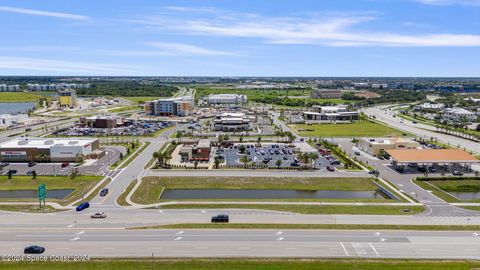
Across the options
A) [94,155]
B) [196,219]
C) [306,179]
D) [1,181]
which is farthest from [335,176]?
[1,181]

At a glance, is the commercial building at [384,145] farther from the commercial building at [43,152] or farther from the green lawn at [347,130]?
the commercial building at [43,152]

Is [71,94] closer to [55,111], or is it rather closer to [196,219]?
[55,111]

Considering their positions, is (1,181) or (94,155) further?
(94,155)

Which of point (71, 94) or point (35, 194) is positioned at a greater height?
point (71, 94)

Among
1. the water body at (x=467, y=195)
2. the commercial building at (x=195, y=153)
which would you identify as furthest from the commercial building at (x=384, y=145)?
the commercial building at (x=195, y=153)

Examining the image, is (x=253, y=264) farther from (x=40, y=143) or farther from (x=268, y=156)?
(x=40, y=143)

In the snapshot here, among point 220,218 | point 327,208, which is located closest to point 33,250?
point 220,218

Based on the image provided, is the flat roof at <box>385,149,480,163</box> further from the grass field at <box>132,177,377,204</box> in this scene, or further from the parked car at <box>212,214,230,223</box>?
the parked car at <box>212,214,230,223</box>
